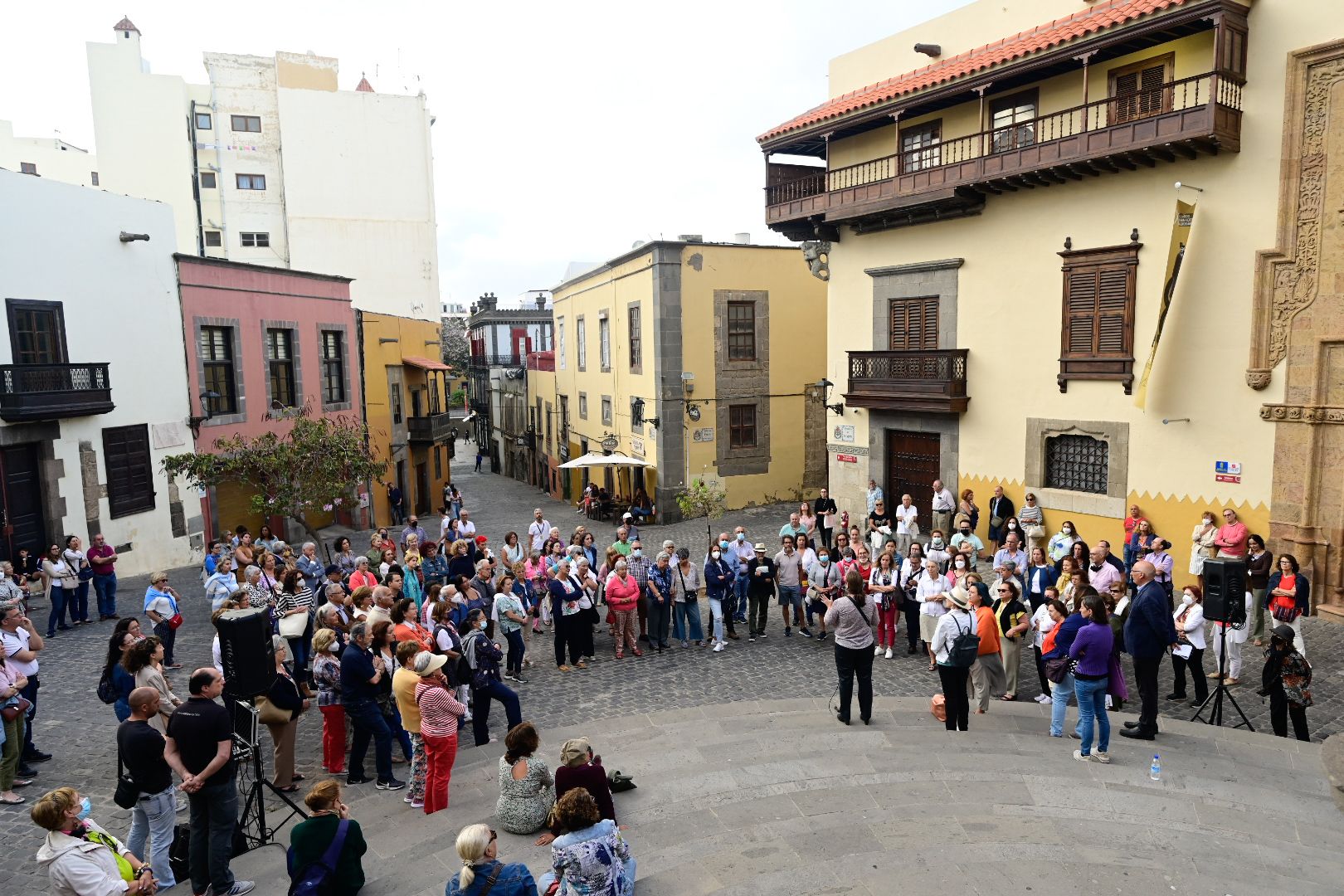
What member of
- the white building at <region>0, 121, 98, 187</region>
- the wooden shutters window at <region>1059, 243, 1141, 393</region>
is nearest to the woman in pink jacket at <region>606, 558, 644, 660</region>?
the wooden shutters window at <region>1059, 243, 1141, 393</region>

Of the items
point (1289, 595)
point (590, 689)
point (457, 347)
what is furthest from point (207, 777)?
point (457, 347)

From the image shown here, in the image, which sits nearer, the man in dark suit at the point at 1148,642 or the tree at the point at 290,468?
the man in dark suit at the point at 1148,642

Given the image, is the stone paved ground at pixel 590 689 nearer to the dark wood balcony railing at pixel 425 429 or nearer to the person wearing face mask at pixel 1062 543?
the person wearing face mask at pixel 1062 543

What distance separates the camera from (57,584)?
506 inches

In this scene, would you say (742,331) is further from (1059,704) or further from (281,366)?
(1059,704)

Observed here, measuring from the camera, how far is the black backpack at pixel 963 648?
8.16 metres

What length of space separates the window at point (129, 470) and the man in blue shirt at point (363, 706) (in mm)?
13021

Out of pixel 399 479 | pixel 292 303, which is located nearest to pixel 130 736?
pixel 292 303

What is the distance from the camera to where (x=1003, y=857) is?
20.7ft

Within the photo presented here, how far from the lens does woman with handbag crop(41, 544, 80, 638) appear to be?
12.8 m

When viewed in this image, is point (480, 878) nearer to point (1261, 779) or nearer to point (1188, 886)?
point (1188, 886)

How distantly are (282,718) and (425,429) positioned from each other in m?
24.9

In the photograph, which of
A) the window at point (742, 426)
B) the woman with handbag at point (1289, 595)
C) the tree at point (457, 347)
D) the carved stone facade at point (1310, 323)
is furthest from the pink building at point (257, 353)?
the tree at point (457, 347)

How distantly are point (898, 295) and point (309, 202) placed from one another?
30.3 m
